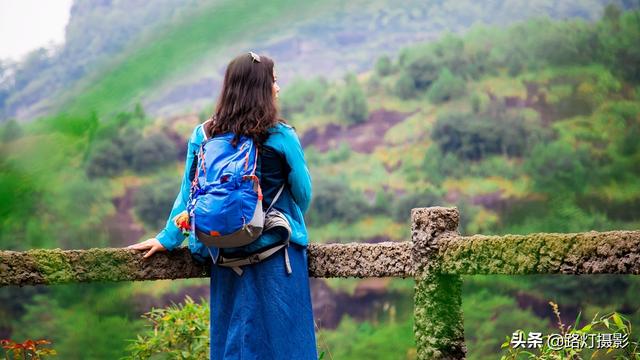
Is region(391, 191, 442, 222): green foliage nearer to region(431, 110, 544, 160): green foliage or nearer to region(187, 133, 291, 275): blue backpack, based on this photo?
region(431, 110, 544, 160): green foliage

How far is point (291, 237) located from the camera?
2770 millimetres

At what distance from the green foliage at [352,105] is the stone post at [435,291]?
7.18m

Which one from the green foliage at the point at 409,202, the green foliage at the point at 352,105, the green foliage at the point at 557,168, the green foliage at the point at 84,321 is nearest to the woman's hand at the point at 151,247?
the green foliage at the point at 84,321

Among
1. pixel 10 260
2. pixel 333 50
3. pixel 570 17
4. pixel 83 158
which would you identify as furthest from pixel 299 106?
pixel 10 260

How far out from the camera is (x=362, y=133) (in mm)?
9719

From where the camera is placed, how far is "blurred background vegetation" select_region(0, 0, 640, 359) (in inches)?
362

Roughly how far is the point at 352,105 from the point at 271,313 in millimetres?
7155

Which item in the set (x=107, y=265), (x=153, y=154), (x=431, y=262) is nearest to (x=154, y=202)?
(x=153, y=154)

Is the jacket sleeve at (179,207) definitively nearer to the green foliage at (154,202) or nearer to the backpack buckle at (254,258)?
the backpack buckle at (254,258)

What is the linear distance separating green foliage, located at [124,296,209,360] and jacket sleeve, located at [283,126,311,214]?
1.65 m

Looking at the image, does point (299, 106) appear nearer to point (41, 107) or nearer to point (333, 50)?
point (333, 50)

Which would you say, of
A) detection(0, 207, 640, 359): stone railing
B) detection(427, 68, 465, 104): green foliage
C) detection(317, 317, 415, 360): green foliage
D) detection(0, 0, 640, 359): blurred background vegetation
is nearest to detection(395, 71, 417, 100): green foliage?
detection(0, 0, 640, 359): blurred background vegetation

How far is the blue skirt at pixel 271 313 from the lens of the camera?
2758 millimetres

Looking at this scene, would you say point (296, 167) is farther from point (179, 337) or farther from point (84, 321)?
point (84, 321)
